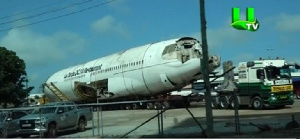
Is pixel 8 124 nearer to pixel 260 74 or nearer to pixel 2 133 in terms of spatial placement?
pixel 2 133

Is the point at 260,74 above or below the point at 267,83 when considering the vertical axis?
above

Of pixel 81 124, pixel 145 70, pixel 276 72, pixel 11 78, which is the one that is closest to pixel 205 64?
pixel 81 124

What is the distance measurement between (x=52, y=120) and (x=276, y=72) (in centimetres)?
1484

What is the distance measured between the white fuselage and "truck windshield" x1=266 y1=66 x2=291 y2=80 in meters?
5.74

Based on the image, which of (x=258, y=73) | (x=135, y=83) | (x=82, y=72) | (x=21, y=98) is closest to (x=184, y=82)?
(x=135, y=83)

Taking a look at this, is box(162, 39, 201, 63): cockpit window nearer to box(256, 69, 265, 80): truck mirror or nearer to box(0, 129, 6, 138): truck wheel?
box(256, 69, 265, 80): truck mirror

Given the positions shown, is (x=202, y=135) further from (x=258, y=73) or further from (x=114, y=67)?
(x=114, y=67)

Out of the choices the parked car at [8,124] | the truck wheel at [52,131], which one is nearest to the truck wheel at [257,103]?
the truck wheel at [52,131]

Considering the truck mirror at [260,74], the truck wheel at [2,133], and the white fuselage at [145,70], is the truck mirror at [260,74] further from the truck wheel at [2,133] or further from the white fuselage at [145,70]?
the truck wheel at [2,133]

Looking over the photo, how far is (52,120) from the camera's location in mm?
20938

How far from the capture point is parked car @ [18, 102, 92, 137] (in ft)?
67.7

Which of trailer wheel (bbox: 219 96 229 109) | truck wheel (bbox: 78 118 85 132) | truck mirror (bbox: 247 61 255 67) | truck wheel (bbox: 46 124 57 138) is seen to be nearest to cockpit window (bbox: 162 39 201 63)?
trailer wheel (bbox: 219 96 229 109)

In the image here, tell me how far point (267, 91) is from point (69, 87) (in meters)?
25.6

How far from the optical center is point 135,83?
38375 millimetres
